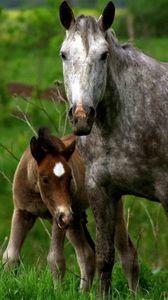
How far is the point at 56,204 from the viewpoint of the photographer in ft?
30.2

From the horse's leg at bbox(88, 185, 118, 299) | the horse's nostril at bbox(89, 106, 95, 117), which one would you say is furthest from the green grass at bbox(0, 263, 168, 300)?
the horse's nostril at bbox(89, 106, 95, 117)

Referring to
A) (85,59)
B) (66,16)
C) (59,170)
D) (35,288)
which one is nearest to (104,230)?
(59,170)

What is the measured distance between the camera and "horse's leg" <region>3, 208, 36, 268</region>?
9836 millimetres

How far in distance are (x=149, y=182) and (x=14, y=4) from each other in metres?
64.6

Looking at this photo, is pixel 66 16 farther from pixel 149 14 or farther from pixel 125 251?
pixel 149 14

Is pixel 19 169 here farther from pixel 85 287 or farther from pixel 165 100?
pixel 165 100

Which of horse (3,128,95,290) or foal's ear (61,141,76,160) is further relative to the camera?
foal's ear (61,141,76,160)

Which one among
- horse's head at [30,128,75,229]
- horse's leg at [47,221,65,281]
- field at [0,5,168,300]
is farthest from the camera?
horse's leg at [47,221,65,281]

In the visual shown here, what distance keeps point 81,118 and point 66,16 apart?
1.08 meters

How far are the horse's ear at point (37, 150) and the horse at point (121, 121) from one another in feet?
1.66

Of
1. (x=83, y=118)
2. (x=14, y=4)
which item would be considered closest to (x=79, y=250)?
(x=83, y=118)

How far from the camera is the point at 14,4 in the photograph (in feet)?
237

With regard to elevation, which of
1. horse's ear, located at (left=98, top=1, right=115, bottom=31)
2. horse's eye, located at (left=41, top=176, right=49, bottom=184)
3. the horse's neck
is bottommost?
horse's eye, located at (left=41, top=176, right=49, bottom=184)

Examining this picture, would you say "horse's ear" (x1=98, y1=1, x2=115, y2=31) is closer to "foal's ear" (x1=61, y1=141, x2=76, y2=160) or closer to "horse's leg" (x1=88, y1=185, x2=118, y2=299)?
"horse's leg" (x1=88, y1=185, x2=118, y2=299)
